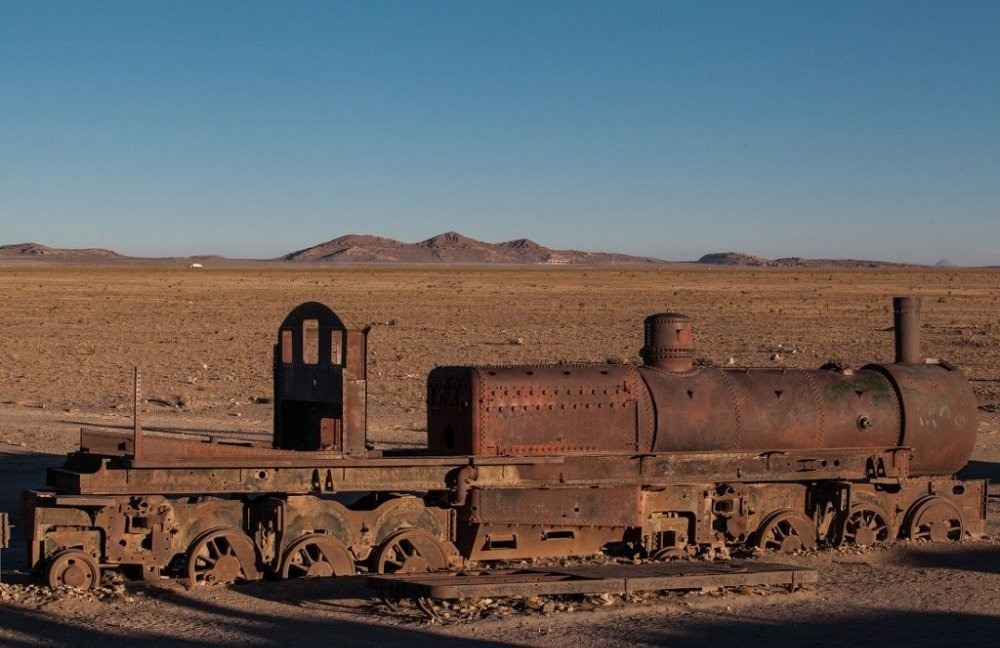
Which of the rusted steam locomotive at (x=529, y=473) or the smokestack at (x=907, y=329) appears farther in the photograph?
the smokestack at (x=907, y=329)

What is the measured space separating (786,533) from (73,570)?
5895 millimetres

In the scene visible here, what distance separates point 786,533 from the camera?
39.0 ft

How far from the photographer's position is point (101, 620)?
358 inches

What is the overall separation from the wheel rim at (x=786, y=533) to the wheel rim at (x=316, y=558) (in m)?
3.63

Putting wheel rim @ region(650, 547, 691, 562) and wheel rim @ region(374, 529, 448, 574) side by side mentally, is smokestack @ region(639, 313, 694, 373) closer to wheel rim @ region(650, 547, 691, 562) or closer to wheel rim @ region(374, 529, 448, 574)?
wheel rim @ region(650, 547, 691, 562)

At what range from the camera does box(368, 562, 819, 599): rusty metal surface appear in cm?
947

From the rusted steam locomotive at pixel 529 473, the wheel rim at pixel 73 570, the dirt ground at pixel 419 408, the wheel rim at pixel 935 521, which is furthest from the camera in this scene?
the wheel rim at pixel 935 521

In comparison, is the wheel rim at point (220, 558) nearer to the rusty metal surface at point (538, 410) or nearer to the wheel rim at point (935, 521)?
the rusty metal surface at point (538, 410)

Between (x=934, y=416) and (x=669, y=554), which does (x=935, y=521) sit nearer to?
(x=934, y=416)

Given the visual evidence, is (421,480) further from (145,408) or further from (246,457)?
(145,408)

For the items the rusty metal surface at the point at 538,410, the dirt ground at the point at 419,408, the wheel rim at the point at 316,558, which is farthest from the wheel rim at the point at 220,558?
the rusty metal surface at the point at 538,410

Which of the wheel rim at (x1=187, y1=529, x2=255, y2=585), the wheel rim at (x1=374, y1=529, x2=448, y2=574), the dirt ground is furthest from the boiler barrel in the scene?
the wheel rim at (x1=187, y1=529, x2=255, y2=585)

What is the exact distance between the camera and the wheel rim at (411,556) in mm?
10500

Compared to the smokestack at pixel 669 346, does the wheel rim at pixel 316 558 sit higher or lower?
lower
